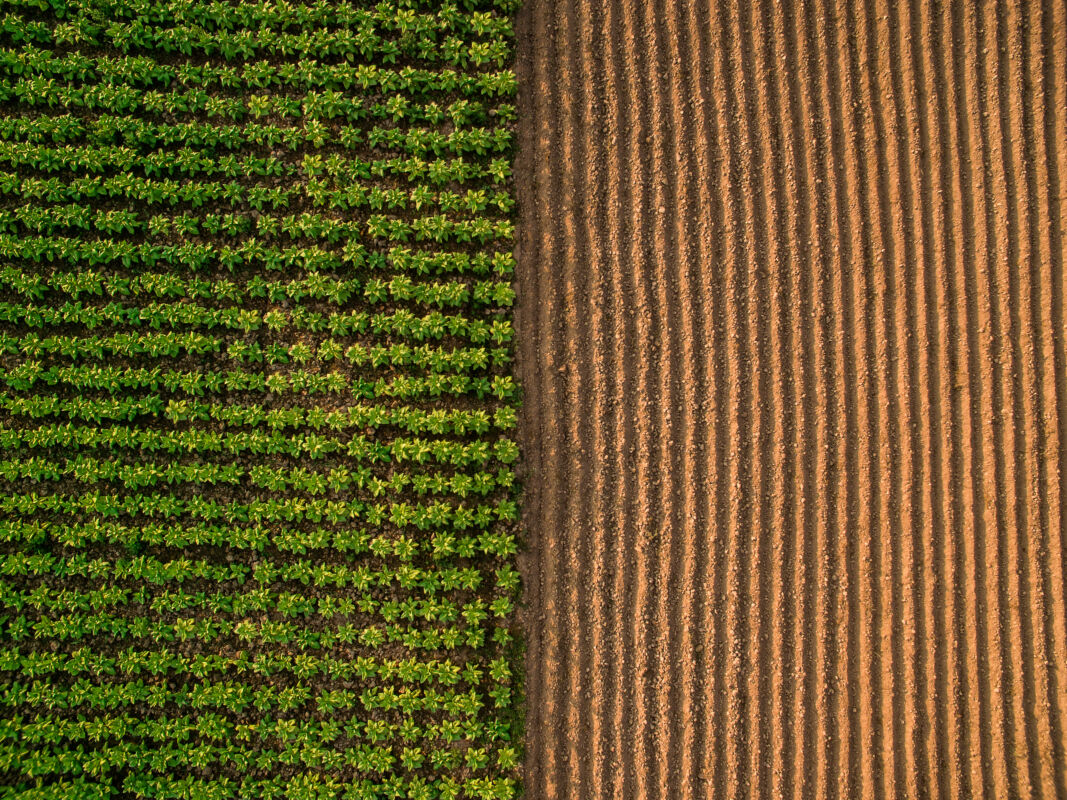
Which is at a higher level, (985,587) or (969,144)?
(969,144)

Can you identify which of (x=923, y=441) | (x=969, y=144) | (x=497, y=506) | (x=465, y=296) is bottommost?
(x=497, y=506)

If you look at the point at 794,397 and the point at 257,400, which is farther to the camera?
the point at 257,400

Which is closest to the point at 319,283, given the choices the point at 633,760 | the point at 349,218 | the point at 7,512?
the point at 349,218

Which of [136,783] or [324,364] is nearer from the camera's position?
[136,783]

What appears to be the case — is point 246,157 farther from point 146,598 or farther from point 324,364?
point 146,598
